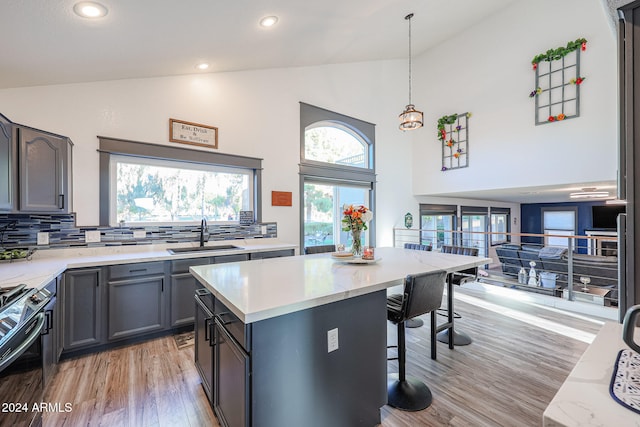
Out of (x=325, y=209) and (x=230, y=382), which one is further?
(x=325, y=209)

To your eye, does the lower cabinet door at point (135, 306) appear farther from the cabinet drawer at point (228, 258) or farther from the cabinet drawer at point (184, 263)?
the cabinet drawer at point (228, 258)

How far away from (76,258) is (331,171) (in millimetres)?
3587

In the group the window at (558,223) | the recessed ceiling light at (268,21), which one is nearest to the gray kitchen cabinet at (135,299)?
the recessed ceiling light at (268,21)

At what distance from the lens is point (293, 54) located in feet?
13.0

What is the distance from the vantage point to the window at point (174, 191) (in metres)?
3.27

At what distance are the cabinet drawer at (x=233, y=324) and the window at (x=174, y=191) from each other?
2313 millimetres

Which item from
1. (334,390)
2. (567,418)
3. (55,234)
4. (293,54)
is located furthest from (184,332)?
(293,54)

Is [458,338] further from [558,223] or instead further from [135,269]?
[558,223]

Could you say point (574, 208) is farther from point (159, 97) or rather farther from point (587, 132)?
point (159, 97)

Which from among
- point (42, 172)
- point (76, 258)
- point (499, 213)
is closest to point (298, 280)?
point (76, 258)

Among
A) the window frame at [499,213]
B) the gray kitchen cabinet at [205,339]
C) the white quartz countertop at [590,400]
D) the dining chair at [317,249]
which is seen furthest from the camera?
the window frame at [499,213]

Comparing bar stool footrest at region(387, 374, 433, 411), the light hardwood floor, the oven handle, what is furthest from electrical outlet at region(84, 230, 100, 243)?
bar stool footrest at region(387, 374, 433, 411)

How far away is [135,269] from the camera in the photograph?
2746mm

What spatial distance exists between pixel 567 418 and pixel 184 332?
3.27 metres
